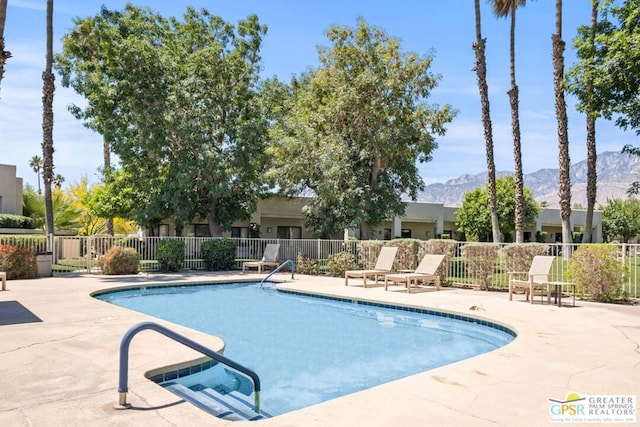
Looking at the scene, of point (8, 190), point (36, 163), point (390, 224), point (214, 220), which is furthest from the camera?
point (36, 163)

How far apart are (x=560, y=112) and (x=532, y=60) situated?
4264 millimetres

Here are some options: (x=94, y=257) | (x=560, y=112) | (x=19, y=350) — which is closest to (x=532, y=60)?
(x=560, y=112)

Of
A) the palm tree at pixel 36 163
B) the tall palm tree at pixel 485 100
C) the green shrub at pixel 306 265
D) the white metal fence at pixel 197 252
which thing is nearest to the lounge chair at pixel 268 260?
the green shrub at pixel 306 265

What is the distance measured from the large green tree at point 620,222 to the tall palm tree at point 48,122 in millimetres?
52217

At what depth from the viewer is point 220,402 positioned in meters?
5.52

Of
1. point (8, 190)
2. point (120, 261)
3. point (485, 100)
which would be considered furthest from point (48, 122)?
point (485, 100)

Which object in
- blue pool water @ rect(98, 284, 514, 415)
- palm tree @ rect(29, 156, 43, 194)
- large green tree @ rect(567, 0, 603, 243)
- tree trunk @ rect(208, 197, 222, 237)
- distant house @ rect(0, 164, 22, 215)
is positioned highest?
palm tree @ rect(29, 156, 43, 194)

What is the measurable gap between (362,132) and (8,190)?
21.1 metres

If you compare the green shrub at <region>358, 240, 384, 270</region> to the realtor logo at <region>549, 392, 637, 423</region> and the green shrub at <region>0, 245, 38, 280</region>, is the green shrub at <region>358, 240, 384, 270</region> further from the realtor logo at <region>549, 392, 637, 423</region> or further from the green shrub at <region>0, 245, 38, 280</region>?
the realtor logo at <region>549, 392, 637, 423</region>

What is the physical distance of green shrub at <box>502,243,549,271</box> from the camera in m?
13.4

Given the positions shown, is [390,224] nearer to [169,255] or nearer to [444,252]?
[169,255]

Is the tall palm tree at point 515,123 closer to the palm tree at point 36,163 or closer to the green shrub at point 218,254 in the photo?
the green shrub at point 218,254

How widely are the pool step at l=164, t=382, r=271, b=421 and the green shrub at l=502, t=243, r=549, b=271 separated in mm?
9939

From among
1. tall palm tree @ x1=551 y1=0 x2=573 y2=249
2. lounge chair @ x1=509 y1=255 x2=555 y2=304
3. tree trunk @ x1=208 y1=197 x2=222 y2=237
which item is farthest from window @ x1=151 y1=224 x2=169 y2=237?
lounge chair @ x1=509 y1=255 x2=555 y2=304
